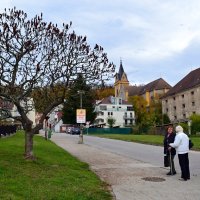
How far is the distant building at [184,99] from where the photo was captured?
318 ft

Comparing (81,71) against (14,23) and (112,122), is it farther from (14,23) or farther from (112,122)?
(112,122)

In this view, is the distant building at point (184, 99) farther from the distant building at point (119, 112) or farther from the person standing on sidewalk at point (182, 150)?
the person standing on sidewalk at point (182, 150)

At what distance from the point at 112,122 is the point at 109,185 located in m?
102

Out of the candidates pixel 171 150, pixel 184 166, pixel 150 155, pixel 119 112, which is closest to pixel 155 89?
pixel 119 112

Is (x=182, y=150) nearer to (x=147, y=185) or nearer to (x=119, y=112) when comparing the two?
(x=147, y=185)

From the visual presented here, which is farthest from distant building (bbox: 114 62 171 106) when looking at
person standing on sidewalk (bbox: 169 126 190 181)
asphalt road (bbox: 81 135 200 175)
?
person standing on sidewalk (bbox: 169 126 190 181)

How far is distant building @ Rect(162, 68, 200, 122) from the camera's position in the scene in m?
96.9

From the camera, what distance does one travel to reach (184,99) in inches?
4028

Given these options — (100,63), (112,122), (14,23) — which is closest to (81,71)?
(100,63)

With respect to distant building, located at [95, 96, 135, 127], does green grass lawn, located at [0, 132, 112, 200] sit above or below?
below

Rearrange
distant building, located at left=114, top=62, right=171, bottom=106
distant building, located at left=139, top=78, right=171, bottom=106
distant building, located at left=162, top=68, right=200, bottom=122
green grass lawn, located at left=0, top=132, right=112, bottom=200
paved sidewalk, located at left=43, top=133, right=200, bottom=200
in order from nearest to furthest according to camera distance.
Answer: green grass lawn, located at left=0, top=132, right=112, bottom=200 → paved sidewalk, located at left=43, top=133, right=200, bottom=200 → distant building, located at left=162, top=68, right=200, bottom=122 → distant building, located at left=139, top=78, right=171, bottom=106 → distant building, located at left=114, top=62, right=171, bottom=106

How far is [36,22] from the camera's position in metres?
15.8

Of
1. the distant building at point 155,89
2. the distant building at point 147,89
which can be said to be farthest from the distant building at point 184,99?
the distant building at point 155,89

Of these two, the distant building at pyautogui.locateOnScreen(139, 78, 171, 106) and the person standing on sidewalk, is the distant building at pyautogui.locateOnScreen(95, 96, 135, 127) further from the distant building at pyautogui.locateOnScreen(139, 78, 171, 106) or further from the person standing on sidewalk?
the person standing on sidewalk
